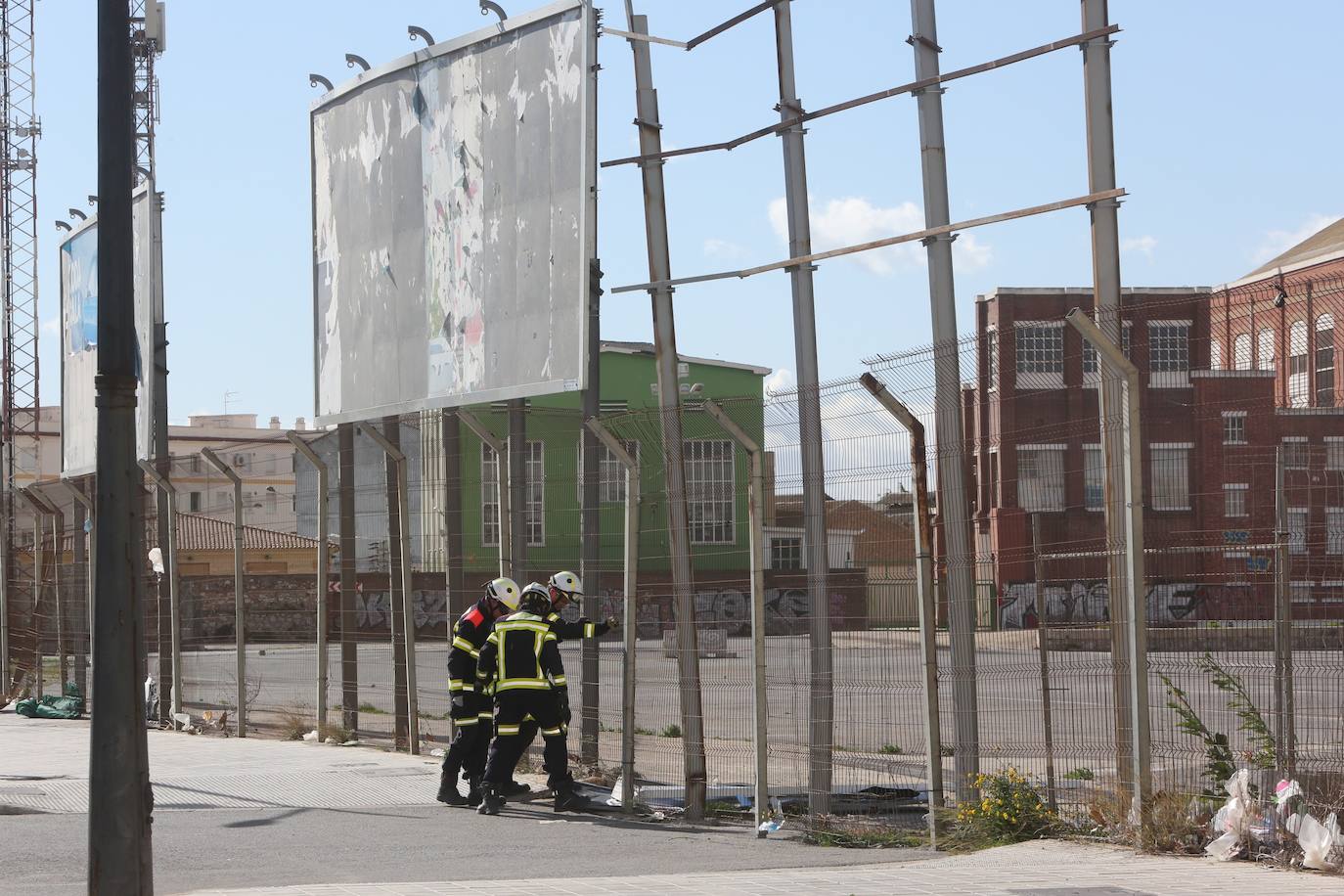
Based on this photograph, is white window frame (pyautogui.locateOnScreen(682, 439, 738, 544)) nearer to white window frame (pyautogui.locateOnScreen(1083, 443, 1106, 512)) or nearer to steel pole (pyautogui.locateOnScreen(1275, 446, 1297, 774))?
white window frame (pyautogui.locateOnScreen(1083, 443, 1106, 512))

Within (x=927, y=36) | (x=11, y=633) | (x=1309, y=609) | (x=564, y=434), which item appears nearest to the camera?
(x=1309, y=609)

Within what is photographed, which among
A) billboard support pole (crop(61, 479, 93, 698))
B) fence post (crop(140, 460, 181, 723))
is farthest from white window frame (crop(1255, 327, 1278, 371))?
billboard support pole (crop(61, 479, 93, 698))

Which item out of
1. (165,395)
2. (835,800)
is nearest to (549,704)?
(835,800)

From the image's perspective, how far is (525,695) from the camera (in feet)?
39.9

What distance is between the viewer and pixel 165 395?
2172cm

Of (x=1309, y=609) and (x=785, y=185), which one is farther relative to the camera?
(x=785, y=185)

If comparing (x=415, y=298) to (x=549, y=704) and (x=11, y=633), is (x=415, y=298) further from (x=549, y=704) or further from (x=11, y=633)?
(x=11, y=633)

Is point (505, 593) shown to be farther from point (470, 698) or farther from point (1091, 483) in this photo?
point (1091, 483)

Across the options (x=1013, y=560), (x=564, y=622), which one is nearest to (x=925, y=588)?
(x=1013, y=560)

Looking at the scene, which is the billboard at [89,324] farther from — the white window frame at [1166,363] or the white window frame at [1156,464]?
the white window frame at [1156,464]

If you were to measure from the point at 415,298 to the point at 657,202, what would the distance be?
4.16 meters

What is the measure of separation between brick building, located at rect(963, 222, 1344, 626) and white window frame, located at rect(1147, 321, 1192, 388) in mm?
12

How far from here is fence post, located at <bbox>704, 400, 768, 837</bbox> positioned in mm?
11031

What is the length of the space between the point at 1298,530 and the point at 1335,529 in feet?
0.87
